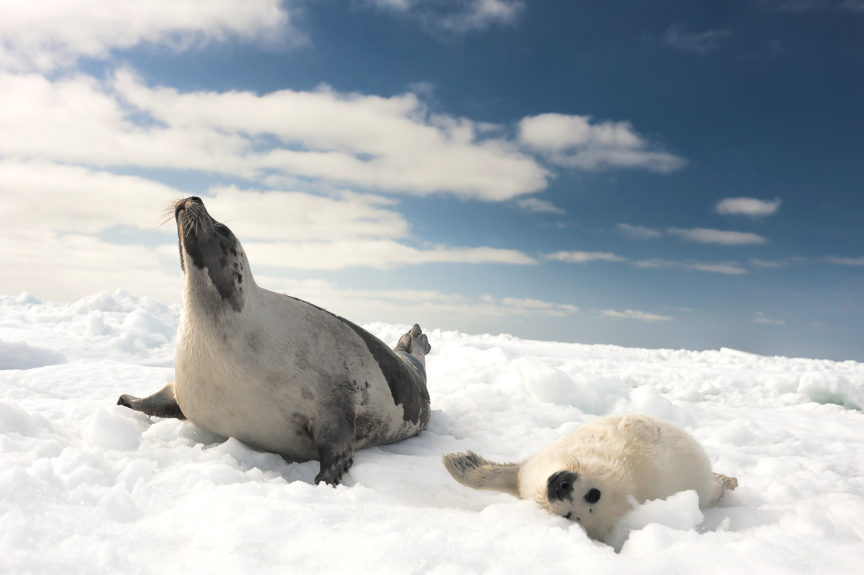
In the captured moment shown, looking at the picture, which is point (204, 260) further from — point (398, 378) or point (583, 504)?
point (583, 504)

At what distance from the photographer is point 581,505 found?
6.72ft

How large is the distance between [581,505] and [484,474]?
59cm

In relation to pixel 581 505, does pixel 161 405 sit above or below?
below

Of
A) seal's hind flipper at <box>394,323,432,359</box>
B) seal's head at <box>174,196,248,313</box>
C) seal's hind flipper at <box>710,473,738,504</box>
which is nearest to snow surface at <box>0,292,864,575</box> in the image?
seal's hind flipper at <box>710,473,738,504</box>

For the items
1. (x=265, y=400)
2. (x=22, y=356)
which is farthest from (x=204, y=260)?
(x=22, y=356)

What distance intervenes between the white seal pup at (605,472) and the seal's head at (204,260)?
1581 millimetres

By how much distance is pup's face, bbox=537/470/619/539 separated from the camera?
2.04 metres

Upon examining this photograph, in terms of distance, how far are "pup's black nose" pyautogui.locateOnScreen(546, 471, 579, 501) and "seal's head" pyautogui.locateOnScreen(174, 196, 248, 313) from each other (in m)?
2.05

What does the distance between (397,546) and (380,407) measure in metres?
2.09

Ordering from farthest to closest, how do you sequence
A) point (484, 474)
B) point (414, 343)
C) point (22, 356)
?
point (22, 356) → point (414, 343) → point (484, 474)

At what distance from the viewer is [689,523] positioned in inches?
79.6

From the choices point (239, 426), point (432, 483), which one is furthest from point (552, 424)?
point (239, 426)

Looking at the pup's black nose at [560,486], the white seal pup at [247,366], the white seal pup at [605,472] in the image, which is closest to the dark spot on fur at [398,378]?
the white seal pup at [247,366]

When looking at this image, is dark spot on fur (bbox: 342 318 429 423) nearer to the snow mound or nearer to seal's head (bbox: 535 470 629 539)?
seal's head (bbox: 535 470 629 539)
